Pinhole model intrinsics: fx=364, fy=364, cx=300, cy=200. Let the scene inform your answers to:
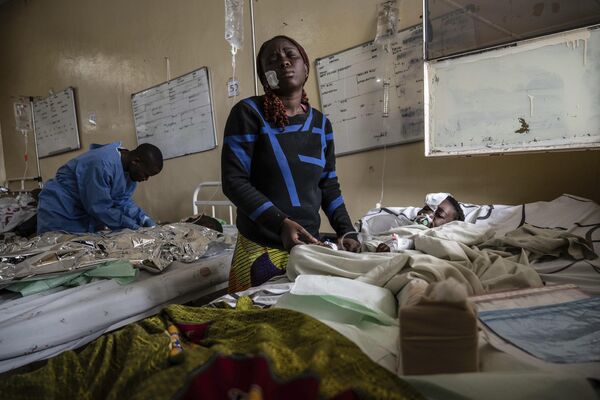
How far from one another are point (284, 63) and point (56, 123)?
5011 mm

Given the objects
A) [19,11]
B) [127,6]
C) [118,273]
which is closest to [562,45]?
[118,273]

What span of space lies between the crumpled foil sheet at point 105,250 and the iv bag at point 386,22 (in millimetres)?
1612

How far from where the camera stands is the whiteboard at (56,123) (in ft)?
16.1

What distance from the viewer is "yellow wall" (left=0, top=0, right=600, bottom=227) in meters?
2.04

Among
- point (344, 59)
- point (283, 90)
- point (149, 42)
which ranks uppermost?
point (149, 42)

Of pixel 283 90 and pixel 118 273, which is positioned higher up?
pixel 283 90

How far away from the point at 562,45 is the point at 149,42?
12.4 ft

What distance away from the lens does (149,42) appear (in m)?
3.94

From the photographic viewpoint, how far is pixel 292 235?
1.24m

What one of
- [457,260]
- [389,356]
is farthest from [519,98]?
[389,356]

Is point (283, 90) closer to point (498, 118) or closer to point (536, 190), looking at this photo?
point (498, 118)

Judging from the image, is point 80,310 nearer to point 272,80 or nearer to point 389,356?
point 272,80

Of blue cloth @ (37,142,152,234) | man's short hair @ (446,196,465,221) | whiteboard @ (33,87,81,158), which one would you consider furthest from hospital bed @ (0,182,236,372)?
whiteboard @ (33,87,81,158)

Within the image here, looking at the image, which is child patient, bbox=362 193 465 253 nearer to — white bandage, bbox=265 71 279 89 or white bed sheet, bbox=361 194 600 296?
white bed sheet, bbox=361 194 600 296
